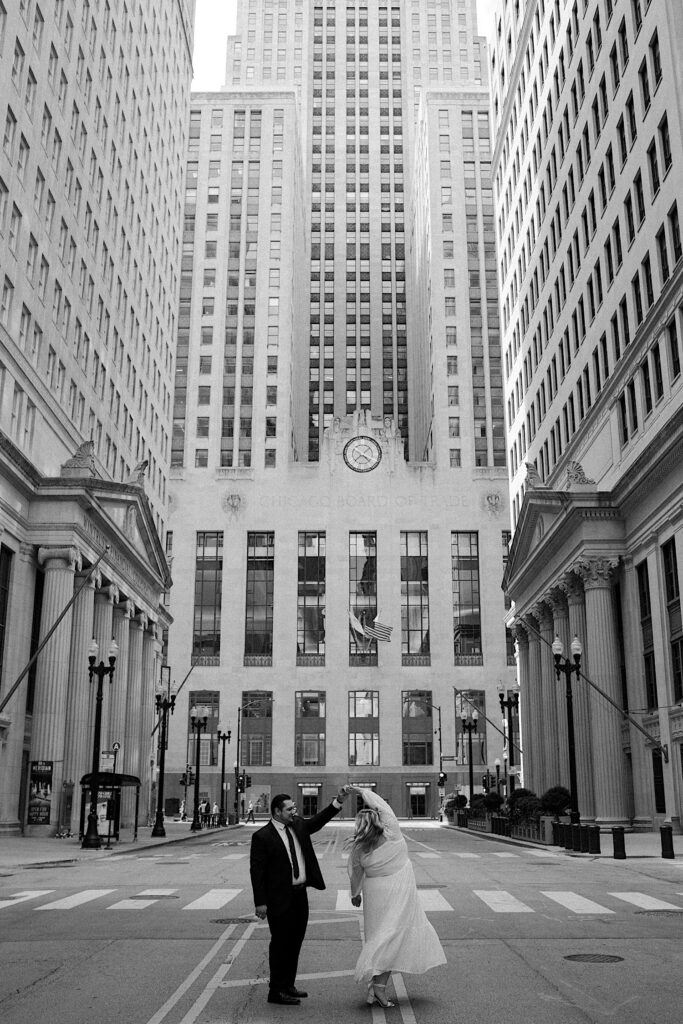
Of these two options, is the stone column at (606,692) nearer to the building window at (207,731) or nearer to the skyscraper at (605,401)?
the skyscraper at (605,401)

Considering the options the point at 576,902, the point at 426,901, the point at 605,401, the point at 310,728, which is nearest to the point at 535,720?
the point at 605,401

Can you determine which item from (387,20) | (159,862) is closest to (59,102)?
(159,862)

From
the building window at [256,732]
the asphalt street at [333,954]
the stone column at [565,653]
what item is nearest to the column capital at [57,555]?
the asphalt street at [333,954]

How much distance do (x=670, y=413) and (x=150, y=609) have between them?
3893 centimetres

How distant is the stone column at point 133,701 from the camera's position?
61000mm

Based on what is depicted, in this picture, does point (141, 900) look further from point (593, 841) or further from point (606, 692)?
point (606, 692)

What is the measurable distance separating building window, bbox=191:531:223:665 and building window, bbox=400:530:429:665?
19861mm

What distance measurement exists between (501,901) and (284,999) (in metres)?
9.23

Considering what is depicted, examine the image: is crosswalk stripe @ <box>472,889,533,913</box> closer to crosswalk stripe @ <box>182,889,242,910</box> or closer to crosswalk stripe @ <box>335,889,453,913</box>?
crosswalk stripe @ <box>335,889,453,913</box>

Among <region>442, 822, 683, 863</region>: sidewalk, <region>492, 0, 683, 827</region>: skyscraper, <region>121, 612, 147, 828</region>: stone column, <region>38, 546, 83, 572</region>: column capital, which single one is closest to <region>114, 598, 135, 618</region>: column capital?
<region>121, 612, 147, 828</region>: stone column

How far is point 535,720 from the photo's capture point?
66562 millimetres

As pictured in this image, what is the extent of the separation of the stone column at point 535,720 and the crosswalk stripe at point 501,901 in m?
46.3

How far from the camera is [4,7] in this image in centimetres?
4153

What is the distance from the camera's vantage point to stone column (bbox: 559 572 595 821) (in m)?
51.5
